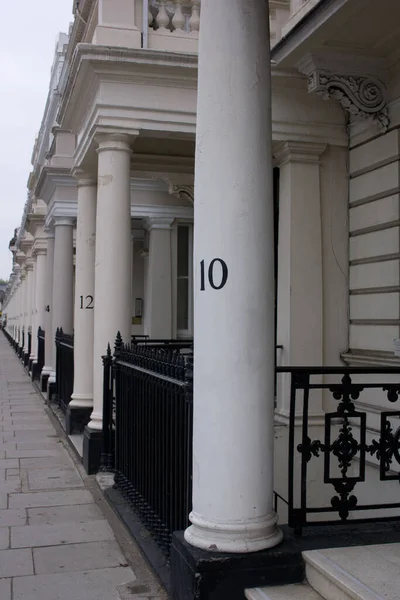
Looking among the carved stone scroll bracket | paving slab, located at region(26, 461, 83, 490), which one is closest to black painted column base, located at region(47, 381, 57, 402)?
the carved stone scroll bracket

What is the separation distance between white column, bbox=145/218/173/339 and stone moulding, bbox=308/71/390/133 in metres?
8.43

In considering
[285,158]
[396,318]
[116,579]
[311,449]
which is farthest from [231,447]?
[285,158]

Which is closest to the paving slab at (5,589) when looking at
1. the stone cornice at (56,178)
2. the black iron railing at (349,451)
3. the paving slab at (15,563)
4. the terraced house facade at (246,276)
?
the paving slab at (15,563)

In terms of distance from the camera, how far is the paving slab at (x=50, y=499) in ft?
21.9

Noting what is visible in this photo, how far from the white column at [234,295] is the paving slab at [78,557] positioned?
148cm

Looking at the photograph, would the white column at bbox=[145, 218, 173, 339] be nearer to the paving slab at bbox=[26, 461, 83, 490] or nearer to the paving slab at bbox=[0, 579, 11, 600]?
the paving slab at bbox=[26, 461, 83, 490]

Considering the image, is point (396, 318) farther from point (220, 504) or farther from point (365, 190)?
point (220, 504)

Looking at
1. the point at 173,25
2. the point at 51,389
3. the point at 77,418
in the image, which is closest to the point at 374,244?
the point at 173,25

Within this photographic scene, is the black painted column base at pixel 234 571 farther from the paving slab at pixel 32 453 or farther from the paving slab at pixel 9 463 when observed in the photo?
the paving slab at pixel 32 453

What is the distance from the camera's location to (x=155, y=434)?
536 cm

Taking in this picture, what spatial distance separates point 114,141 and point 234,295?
4606 mm

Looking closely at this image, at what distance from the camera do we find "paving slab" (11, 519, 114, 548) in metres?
5.47

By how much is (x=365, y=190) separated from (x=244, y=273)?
4.37 m

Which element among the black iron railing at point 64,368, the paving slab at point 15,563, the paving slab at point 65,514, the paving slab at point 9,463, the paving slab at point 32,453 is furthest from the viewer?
the black iron railing at point 64,368
